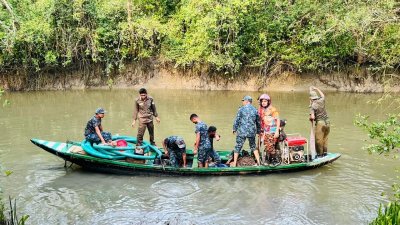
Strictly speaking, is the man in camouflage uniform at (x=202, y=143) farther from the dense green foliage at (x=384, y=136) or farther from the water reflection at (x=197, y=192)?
the dense green foliage at (x=384, y=136)

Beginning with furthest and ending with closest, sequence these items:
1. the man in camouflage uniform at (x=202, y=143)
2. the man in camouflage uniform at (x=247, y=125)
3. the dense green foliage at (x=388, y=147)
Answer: the man in camouflage uniform at (x=247, y=125)
the man in camouflage uniform at (x=202, y=143)
the dense green foliage at (x=388, y=147)

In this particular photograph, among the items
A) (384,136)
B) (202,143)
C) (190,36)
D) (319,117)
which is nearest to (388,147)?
(384,136)

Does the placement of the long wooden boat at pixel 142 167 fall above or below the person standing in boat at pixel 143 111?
below

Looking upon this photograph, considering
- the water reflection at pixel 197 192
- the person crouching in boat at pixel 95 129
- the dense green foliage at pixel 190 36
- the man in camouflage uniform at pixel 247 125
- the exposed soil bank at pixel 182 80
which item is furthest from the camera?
the exposed soil bank at pixel 182 80

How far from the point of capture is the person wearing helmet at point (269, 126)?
9.41m

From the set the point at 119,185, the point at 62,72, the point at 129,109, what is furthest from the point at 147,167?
the point at 62,72

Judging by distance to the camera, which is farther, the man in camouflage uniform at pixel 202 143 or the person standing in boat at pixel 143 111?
the person standing in boat at pixel 143 111

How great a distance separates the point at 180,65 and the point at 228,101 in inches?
210

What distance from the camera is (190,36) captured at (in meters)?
24.0

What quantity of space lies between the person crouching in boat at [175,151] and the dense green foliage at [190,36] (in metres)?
13.1

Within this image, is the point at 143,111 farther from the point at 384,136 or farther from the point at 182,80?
the point at 182,80

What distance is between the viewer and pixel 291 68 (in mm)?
22766

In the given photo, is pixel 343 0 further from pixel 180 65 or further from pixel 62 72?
pixel 62 72

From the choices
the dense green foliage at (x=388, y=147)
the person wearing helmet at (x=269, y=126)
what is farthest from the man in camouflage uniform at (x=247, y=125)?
the dense green foliage at (x=388, y=147)
